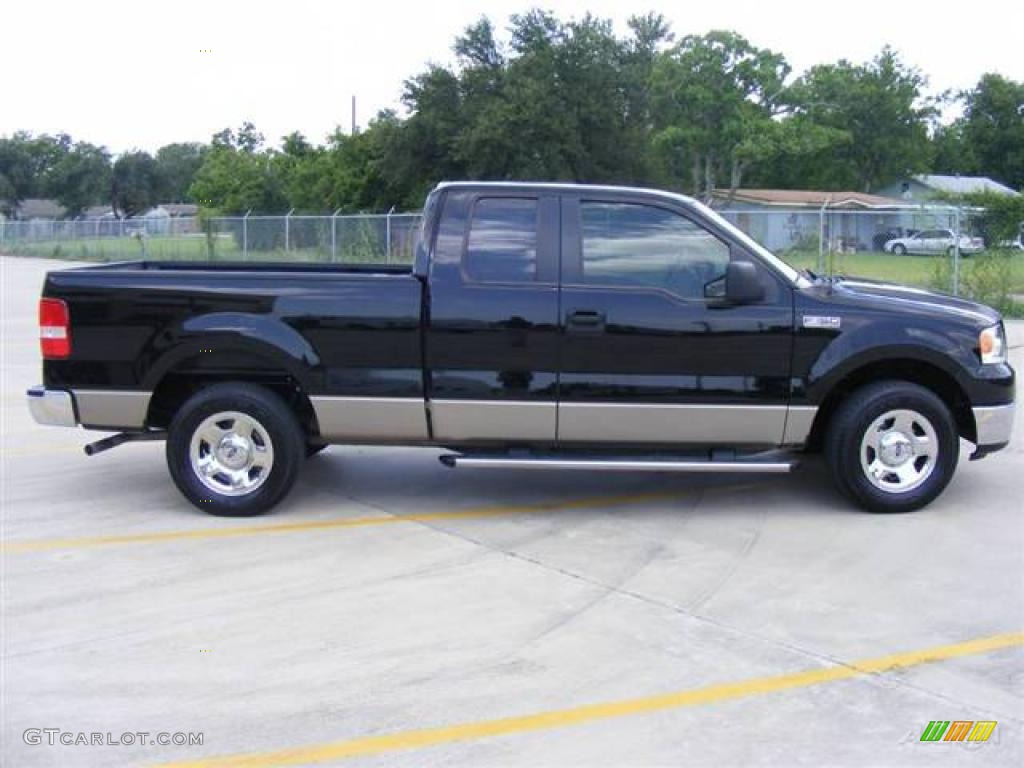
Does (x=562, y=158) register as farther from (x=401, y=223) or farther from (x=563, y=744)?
(x=563, y=744)

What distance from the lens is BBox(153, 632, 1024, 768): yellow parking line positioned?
150 inches

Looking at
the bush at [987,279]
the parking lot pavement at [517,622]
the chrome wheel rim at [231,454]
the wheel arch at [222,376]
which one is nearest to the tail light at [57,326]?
the wheel arch at [222,376]

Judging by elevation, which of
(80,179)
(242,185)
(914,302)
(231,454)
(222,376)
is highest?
(80,179)

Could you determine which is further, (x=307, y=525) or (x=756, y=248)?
(x=307, y=525)

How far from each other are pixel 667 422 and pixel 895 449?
1.42m

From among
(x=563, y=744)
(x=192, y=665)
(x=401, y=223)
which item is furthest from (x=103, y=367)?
(x=401, y=223)


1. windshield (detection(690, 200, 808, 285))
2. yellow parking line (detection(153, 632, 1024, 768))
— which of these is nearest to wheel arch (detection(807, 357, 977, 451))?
windshield (detection(690, 200, 808, 285))

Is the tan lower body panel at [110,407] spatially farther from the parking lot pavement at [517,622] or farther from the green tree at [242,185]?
the green tree at [242,185]

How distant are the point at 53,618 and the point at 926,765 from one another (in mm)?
3825

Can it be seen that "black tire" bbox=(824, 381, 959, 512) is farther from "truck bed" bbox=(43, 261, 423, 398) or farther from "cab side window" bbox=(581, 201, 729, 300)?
"truck bed" bbox=(43, 261, 423, 398)

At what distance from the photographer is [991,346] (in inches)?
261

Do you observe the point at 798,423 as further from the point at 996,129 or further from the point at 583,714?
the point at 996,129

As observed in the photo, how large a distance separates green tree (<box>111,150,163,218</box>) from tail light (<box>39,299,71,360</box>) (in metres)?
113

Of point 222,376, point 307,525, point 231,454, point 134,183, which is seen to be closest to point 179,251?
point 222,376
